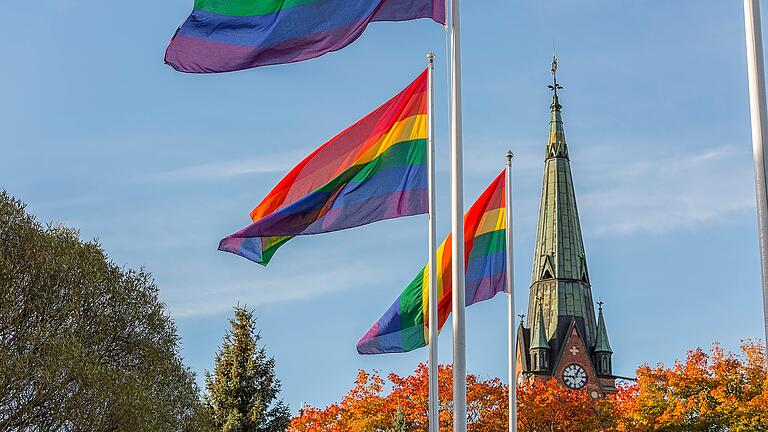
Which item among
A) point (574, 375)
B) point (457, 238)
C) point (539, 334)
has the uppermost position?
point (539, 334)

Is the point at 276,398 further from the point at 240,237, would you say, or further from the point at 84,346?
the point at 240,237

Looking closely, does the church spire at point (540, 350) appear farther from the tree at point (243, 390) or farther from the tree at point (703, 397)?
the tree at point (243, 390)

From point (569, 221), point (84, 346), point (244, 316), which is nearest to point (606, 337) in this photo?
point (569, 221)

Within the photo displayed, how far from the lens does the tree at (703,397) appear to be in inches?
2495

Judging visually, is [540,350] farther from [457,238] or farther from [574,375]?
[457,238]

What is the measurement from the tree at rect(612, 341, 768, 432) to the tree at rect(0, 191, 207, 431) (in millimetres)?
33681

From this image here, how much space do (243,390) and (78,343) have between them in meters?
22.5

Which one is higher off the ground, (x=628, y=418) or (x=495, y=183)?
(x=628, y=418)

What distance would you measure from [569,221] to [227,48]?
118 metres

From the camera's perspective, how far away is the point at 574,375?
132 metres

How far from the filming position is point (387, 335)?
26469 millimetres

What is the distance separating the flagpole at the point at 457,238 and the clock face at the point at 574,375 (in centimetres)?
11370

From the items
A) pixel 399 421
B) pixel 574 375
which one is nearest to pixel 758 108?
pixel 399 421

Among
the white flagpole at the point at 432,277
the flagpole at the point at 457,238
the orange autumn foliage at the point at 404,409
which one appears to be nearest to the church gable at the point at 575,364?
the orange autumn foliage at the point at 404,409
